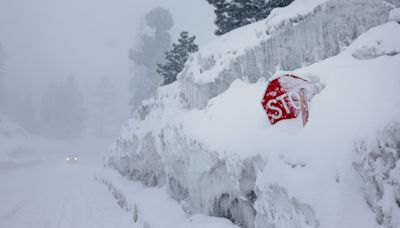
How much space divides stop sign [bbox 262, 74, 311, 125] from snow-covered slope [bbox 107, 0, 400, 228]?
8.7 inches

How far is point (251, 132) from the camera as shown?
7734 mm

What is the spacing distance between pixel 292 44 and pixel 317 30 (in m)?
0.79

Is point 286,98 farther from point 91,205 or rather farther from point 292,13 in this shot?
point 91,205

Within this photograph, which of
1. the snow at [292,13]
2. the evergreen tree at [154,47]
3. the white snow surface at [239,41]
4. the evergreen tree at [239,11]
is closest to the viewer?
the snow at [292,13]

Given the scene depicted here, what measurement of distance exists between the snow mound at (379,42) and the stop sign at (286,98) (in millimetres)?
1276

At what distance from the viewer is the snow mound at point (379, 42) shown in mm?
6207

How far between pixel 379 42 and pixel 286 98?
205 cm

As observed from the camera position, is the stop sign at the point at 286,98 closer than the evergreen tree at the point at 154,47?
Yes

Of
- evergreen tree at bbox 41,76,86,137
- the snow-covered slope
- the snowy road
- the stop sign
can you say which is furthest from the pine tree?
evergreen tree at bbox 41,76,86,137

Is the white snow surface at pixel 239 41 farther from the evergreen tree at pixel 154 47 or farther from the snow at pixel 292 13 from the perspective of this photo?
the evergreen tree at pixel 154 47

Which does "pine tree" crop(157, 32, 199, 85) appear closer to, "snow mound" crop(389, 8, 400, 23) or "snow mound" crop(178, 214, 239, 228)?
"snow mound" crop(178, 214, 239, 228)

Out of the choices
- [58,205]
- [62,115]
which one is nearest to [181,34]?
[58,205]

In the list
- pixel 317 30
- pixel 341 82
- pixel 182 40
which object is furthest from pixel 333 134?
pixel 182 40

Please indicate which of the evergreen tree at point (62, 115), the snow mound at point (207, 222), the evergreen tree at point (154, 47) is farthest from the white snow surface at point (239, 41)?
the evergreen tree at point (62, 115)
